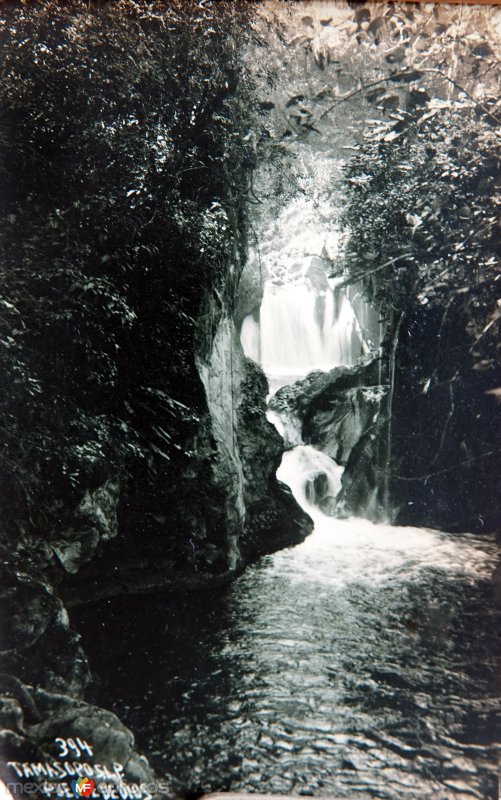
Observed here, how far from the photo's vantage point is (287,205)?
2.68 metres

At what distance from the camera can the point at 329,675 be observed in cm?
216

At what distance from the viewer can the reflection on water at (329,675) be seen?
6.38 ft

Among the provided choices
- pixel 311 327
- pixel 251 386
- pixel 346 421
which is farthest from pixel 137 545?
pixel 311 327

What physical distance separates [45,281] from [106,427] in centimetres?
82

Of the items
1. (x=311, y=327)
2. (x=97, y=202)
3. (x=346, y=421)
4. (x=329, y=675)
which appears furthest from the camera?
(x=346, y=421)

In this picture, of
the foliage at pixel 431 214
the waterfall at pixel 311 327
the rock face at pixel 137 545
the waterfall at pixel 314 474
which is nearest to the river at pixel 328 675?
the rock face at pixel 137 545

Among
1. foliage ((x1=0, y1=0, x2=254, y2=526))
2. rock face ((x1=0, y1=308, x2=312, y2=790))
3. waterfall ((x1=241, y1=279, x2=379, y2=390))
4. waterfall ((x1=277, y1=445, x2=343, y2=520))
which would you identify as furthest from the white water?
foliage ((x1=0, y1=0, x2=254, y2=526))

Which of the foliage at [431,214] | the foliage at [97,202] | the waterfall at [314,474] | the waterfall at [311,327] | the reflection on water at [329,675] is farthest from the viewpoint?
the waterfall at [314,474]

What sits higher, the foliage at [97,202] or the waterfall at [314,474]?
the foliage at [97,202]

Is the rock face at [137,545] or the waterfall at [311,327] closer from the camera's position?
the rock face at [137,545]

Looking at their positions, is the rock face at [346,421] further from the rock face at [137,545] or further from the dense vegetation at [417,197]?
the rock face at [137,545]

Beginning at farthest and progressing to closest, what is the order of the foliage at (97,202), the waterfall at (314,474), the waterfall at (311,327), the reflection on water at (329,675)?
the waterfall at (314,474) < the waterfall at (311,327) < the foliage at (97,202) < the reflection on water at (329,675)

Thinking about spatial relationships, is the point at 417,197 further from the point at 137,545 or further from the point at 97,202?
the point at 137,545

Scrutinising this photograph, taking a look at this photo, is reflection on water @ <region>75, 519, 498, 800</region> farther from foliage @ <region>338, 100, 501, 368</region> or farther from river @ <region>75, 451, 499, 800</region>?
foliage @ <region>338, 100, 501, 368</region>
